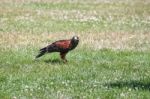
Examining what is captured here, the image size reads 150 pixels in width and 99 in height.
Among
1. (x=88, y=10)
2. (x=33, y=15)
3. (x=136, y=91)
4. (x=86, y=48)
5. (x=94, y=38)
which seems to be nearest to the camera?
(x=136, y=91)

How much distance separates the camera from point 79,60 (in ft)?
56.7

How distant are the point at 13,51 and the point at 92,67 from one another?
3.78 meters

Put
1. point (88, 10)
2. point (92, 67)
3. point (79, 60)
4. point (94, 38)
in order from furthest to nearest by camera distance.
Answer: point (88, 10)
point (94, 38)
point (79, 60)
point (92, 67)

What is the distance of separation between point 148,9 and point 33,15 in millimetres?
8425

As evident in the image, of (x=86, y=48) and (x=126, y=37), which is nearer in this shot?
(x=86, y=48)

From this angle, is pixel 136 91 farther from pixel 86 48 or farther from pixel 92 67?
pixel 86 48

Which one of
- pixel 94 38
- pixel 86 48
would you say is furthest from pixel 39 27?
pixel 86 48

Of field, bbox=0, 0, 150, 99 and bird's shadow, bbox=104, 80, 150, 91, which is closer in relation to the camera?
field, bbox=0, 0, 150, 99

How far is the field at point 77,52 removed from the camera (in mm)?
12742

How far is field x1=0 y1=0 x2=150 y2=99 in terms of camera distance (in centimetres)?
1274

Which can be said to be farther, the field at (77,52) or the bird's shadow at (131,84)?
the bird's shadow at (131,84)

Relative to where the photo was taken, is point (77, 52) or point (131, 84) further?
point (77, 52)

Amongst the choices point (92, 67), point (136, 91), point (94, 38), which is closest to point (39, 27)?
point (94, 38)

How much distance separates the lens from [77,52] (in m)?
19.1
